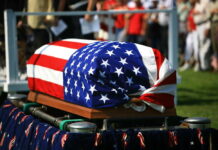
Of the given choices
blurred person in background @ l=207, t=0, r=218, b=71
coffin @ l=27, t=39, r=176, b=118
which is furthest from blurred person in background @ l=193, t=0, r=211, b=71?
coffin @ l=27, t=39, r=176, b=118

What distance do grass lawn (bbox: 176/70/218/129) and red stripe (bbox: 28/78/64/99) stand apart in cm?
219

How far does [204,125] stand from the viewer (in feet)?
15.8

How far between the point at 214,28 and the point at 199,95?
14.9 ft

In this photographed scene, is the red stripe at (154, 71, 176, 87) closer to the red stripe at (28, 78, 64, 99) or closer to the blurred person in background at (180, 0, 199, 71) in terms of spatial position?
the red stripe at (28, 78, 64, 99)

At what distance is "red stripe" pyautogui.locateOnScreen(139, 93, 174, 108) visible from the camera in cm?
479

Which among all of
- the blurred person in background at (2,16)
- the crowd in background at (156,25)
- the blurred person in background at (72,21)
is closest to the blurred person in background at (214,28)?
the crowd in background at (156,25)

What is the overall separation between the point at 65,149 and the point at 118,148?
1.24ft

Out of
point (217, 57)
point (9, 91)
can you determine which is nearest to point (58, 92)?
point (9, 91)

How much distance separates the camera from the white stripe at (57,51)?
5387 mm

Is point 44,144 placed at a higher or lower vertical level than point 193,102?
higher

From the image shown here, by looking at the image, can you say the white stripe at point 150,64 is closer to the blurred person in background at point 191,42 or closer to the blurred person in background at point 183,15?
the blurred person in background at point 191,42

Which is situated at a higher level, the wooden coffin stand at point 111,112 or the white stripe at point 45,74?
the white stripe at point 45,74

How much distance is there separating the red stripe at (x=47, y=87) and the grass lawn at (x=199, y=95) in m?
2.19

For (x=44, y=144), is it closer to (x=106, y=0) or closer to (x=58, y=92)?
(x=58, y=92)
